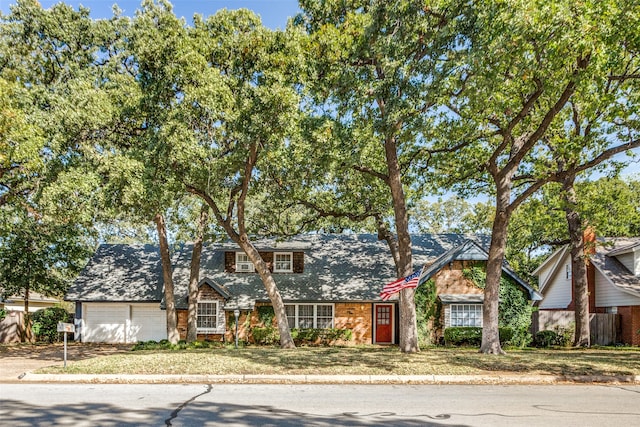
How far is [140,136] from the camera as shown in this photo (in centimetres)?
1681

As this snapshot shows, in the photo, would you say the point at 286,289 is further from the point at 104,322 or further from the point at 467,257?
→ the point at 104,322

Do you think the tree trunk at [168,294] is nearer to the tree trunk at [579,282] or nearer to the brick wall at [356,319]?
the brick wall at [356,319]

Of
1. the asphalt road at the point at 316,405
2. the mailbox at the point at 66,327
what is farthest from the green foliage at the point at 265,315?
the asphalt road at the point at 316,405

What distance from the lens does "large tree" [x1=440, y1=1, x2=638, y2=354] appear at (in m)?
11.6

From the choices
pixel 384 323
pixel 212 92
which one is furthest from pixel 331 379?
pixel 384 323

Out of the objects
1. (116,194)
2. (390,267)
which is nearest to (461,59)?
(116,194)

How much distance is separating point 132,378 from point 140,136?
816cm

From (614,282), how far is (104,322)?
85.7 ft

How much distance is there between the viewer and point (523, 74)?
44.9 feet

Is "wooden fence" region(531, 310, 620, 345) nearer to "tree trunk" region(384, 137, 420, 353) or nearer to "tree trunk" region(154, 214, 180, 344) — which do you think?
"tree trunk" region(384, 137, 420, 353)

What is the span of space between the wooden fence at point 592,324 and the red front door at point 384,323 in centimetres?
693

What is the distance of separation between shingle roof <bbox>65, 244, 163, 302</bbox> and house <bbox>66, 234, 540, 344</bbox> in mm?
52

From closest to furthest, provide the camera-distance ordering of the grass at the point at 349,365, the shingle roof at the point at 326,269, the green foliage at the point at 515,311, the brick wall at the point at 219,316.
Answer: the grass at the point at 349,365 < the green foliage at the point at 515,311 < the brick wall at the point at 219,316 < the shingle roof at the point at 326,269

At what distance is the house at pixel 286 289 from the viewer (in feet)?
78.9
